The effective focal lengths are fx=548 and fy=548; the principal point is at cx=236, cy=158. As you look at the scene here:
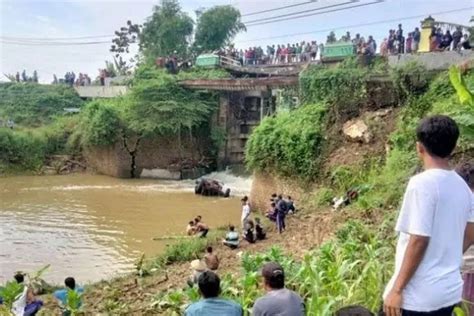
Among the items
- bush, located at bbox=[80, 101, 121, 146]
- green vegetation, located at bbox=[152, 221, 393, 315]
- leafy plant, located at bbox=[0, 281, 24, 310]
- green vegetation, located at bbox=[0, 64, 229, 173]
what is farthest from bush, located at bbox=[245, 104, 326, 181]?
bush, located at bbox=[80, 101, 121, 146]

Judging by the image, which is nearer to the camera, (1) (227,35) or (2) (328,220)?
(2) (328,220)

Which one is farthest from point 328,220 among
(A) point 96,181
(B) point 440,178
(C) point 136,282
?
(A) point 96,181

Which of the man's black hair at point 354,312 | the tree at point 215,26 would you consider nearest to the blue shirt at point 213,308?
the man's black hair at point 354,312

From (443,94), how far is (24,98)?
34.3 metres

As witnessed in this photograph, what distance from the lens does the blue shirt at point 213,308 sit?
4.03 meters

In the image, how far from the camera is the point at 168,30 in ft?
→ 133

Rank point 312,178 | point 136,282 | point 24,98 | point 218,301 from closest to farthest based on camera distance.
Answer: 1. point 218,301
2. point 136,282
3. point 312,178
4. point 24,98

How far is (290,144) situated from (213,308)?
13907mm

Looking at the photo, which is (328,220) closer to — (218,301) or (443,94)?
(443,94)

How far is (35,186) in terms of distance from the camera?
90.2 feet

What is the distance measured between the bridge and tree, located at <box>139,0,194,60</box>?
362 cm

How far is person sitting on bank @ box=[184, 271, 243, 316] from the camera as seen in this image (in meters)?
4.04

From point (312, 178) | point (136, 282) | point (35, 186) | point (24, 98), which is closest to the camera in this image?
point (136, 282)

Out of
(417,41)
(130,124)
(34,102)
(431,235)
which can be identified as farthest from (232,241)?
(34,102)
